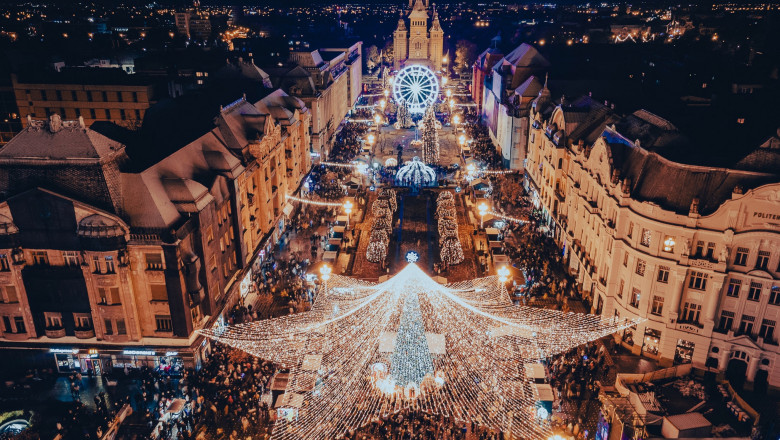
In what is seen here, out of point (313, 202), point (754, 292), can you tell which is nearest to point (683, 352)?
point (754, 292)

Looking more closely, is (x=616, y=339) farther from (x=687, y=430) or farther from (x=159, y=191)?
(x=159, y=191)

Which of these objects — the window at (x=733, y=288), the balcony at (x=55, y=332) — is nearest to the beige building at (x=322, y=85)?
the balcony at (x=55, y=332)

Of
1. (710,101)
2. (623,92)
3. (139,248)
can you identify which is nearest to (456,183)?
(623,92)

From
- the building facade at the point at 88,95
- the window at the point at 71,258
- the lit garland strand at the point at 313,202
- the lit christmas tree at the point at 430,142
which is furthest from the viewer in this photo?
the lit christmas tree at the point at 430,142

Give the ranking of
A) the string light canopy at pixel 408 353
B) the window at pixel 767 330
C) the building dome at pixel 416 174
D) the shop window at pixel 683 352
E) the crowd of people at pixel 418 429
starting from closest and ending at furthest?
1. the crowd of people at pixel 418 429
2. the string light canopy at pixel 408 353
3. the window at pixel 767 330
4. the shop window at pixel 683 352
5. the building dome at pixel 416 174

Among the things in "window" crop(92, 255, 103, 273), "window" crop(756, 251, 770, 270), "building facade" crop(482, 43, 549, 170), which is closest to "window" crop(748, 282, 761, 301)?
"window" crop(756, 251, 770, 270)

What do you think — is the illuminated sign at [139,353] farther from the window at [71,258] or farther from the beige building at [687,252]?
the beige building at [687,252]
